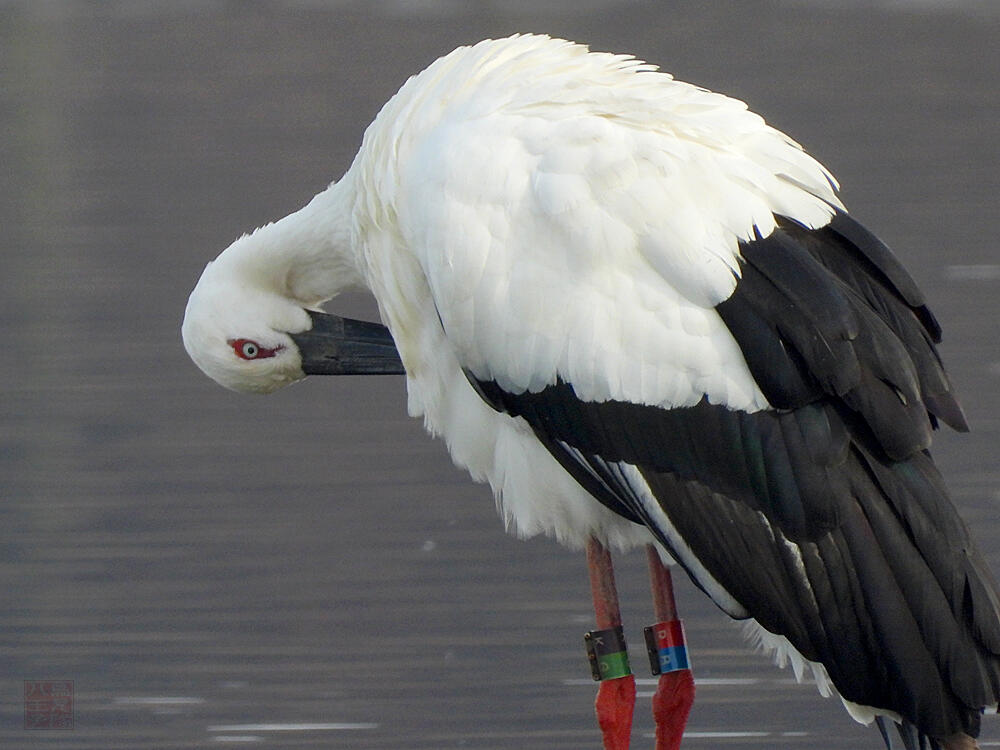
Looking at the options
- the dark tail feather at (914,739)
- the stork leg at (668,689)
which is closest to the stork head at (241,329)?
the stork leg at (668,689)

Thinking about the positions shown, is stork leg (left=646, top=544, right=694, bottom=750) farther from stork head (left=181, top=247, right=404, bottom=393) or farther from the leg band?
stork head (left=181, top=247, right=404, bottom=393)

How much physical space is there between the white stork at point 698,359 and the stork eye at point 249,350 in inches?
20.8

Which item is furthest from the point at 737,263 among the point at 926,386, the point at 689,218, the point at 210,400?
the point at 210,400

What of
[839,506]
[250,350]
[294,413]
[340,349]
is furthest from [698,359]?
[294,413]

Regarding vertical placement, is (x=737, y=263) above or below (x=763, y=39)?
below

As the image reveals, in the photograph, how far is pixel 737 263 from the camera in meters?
4.49

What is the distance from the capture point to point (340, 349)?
5.53 m

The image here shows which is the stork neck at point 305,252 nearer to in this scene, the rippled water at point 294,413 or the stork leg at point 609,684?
the stork leg at point 609,684

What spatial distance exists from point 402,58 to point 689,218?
7170 mm

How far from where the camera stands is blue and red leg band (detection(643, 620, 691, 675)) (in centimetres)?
512

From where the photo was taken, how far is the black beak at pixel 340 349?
5.52 meters

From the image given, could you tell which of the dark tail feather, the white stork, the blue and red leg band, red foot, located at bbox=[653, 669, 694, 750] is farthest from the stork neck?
the dark tail feather

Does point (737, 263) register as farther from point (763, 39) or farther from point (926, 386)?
point (763, 39)

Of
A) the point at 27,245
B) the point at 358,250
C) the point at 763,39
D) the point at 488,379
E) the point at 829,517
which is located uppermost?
the point at 763,39
